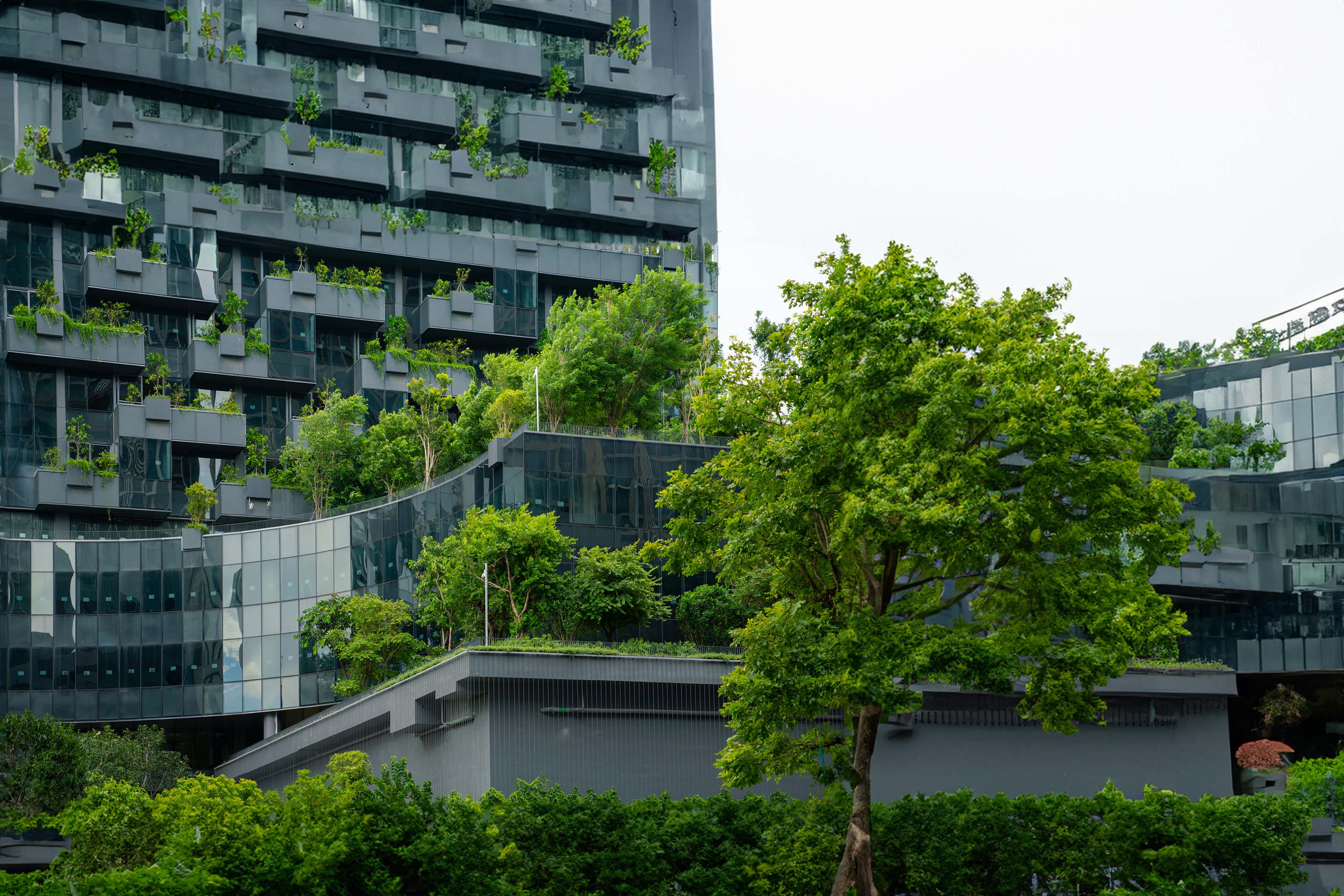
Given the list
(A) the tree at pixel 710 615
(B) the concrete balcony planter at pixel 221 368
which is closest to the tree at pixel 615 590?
(A) the tree at pixel 710 615

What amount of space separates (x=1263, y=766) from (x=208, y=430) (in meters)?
49.7

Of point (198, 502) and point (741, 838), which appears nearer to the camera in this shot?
point (741, 838)

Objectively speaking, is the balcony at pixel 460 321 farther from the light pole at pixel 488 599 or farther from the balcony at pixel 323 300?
the light pole at pixel 488 599

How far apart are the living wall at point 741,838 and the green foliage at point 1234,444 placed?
1488 inches

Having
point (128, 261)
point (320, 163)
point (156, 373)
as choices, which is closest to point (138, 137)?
point (128, 261)

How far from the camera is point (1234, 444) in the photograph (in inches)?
2721

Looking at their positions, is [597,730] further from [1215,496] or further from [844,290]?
[1215,496]

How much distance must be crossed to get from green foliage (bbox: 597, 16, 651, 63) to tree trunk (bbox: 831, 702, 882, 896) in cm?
6435

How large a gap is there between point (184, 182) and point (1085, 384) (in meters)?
60.4

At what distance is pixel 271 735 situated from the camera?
6022 cm

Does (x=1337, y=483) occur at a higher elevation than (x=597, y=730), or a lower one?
higher

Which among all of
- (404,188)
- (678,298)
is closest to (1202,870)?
(678,298)

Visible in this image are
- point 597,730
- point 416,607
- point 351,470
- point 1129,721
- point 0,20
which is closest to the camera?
point 597,730

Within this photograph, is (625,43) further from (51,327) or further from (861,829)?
(861,829)
